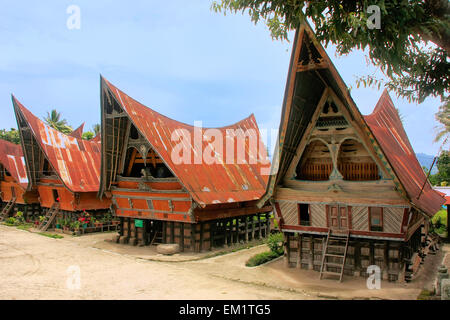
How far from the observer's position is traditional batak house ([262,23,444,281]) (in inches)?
491

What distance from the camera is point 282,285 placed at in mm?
13125

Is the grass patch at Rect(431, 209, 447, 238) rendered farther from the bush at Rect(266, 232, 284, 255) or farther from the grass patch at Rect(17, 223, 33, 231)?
the grass patch at Rect(17, 223, 33, 231)

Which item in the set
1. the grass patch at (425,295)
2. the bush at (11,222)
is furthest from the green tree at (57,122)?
the grass patch at (425,295)

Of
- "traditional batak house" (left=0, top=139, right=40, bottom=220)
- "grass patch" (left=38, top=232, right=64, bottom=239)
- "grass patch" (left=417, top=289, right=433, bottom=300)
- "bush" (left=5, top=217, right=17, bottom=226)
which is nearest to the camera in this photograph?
"grass patch" (left=417, top=289, right=433, bottom=300)

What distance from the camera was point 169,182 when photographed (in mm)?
19109

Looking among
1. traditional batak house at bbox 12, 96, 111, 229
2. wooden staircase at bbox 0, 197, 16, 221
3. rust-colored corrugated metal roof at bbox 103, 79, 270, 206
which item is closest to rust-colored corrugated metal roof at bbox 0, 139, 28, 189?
wooden staircase at bbox 0, 197, 16, 221

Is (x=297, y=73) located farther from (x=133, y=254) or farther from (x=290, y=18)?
(x=133, y=254)

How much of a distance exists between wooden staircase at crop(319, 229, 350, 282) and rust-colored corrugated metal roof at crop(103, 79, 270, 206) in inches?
244

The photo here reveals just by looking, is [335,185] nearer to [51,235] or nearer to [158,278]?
[158,278]

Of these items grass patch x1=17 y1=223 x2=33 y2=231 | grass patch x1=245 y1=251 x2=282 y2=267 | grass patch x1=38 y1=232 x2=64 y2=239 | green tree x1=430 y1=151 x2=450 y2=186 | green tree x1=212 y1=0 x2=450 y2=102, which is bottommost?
grass patch x1=17 y1=223 x2=33 y2=231

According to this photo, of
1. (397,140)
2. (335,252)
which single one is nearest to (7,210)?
(335,252)

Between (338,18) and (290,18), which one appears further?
(290,18)
